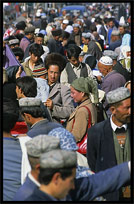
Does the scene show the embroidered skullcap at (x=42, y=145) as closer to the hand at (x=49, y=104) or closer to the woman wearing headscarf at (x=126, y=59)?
the hand at (x=49, y=104)

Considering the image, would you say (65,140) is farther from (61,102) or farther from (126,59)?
(126,59)

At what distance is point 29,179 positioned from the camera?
11.0 ft

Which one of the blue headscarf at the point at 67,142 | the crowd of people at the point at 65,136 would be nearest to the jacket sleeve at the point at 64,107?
the crowd of people at the point at 65,136

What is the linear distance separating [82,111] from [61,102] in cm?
94

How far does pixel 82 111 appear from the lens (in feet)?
17.5

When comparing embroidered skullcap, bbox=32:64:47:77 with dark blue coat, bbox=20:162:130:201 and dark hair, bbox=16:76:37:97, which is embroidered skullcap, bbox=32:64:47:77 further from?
dark blue coat, bbox=20:162:130:201

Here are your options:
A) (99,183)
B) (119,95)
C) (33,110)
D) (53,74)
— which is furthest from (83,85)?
(99,183)

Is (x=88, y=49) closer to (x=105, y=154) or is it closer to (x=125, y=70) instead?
(x=125, y=70)

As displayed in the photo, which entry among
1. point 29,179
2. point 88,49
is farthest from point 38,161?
point 88,49

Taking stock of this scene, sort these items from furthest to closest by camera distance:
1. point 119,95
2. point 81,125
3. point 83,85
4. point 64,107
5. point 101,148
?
point 64,107, point 83,85, point 81,125, point 101,148, point 119,95

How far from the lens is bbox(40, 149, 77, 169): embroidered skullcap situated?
3025 mm

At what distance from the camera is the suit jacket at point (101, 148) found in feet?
15.0

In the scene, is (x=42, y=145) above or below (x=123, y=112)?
above

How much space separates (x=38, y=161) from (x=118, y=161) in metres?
1.34
